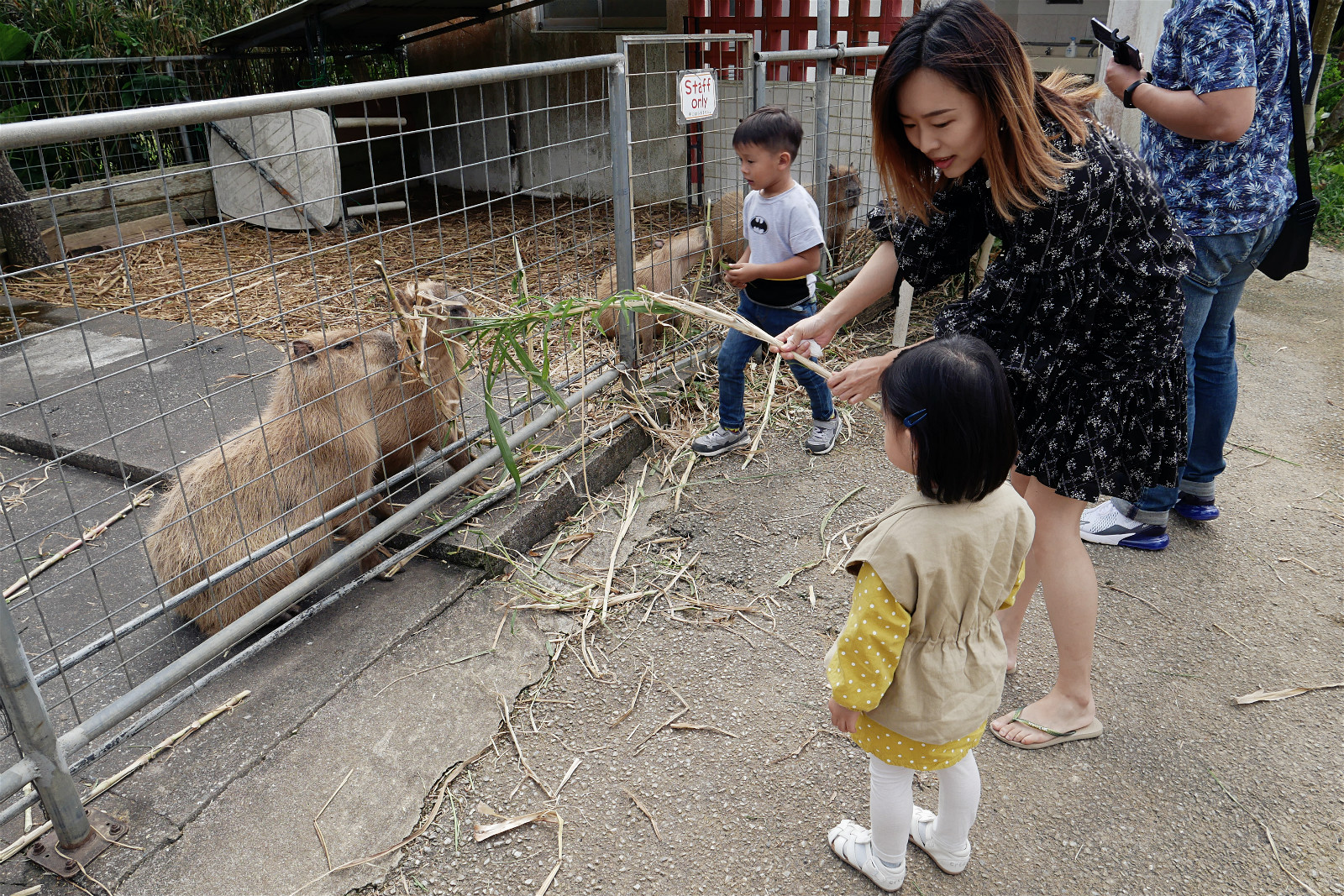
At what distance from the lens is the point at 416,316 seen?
10.0 ft

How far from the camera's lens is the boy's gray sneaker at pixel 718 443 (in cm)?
419

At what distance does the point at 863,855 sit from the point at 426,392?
2272 mm

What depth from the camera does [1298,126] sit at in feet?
9.57

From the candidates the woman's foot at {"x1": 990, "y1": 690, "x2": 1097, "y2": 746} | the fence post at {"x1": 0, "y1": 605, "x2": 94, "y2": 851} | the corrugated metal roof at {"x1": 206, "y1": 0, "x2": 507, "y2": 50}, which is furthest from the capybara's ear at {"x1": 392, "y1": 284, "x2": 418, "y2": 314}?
the corrugated metal roof at {"x1": 206, "y1": 0, "x2": 507, "y2": 50}

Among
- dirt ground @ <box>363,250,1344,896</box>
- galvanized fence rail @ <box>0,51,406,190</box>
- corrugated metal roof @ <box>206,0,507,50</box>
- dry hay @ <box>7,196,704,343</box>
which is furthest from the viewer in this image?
galvanized fence rail @ <box>0,51,406,190</box>

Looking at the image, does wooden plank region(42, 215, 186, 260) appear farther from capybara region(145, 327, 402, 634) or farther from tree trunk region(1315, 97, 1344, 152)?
tree trunk region(1315, 97, 1344, 152)

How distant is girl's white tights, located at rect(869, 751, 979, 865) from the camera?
1.98 meters

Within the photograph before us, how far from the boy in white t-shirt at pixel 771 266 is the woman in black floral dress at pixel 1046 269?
54.9 inches

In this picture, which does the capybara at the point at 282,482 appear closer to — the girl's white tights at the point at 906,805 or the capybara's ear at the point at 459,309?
the capybara's ear at the point at 459,309

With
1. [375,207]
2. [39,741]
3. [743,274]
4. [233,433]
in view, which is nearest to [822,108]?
[743,274]

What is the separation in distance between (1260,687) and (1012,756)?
92 cm

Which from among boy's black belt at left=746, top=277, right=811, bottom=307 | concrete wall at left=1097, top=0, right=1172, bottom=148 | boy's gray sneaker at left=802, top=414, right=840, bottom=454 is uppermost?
concrete wall at left=1097, top=0, right=1172, bottom=148

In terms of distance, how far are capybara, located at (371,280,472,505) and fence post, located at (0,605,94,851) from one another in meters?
1.30

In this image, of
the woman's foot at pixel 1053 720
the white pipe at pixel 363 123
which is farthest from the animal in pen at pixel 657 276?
the woman's foot at pixel 1053 720
